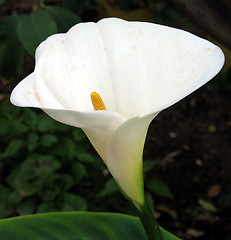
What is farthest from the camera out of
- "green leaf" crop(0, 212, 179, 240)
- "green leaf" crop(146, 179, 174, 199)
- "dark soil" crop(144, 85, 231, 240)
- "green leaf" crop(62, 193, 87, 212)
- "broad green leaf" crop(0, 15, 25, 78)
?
"dark soil" crop(144, 85, 231, 240)

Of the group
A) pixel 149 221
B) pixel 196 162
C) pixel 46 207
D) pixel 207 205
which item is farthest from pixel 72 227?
pixel 196 162

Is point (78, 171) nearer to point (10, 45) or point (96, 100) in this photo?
point (10, 45)

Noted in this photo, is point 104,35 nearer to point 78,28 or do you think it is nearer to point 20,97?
point 78,28

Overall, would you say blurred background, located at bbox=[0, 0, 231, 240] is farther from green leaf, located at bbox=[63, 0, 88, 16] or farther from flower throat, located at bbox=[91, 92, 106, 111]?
flower throat, located at bbox=[91, 92, 106, 111]

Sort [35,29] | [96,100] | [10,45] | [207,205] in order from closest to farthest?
1. [96,100]
2. [35,29]
3. [10,45]
4. [207,205]

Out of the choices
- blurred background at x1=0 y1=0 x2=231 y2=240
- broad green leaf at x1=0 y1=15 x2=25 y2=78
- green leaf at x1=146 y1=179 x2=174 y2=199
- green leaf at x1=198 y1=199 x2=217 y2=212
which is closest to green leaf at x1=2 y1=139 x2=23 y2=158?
blurred background at x1=0 y1=0 x2=231 y2=240

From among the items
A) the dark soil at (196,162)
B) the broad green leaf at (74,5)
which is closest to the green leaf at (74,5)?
the broad green leaf at (74,5)

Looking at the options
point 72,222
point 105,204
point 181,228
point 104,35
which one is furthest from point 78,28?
point 181,228
